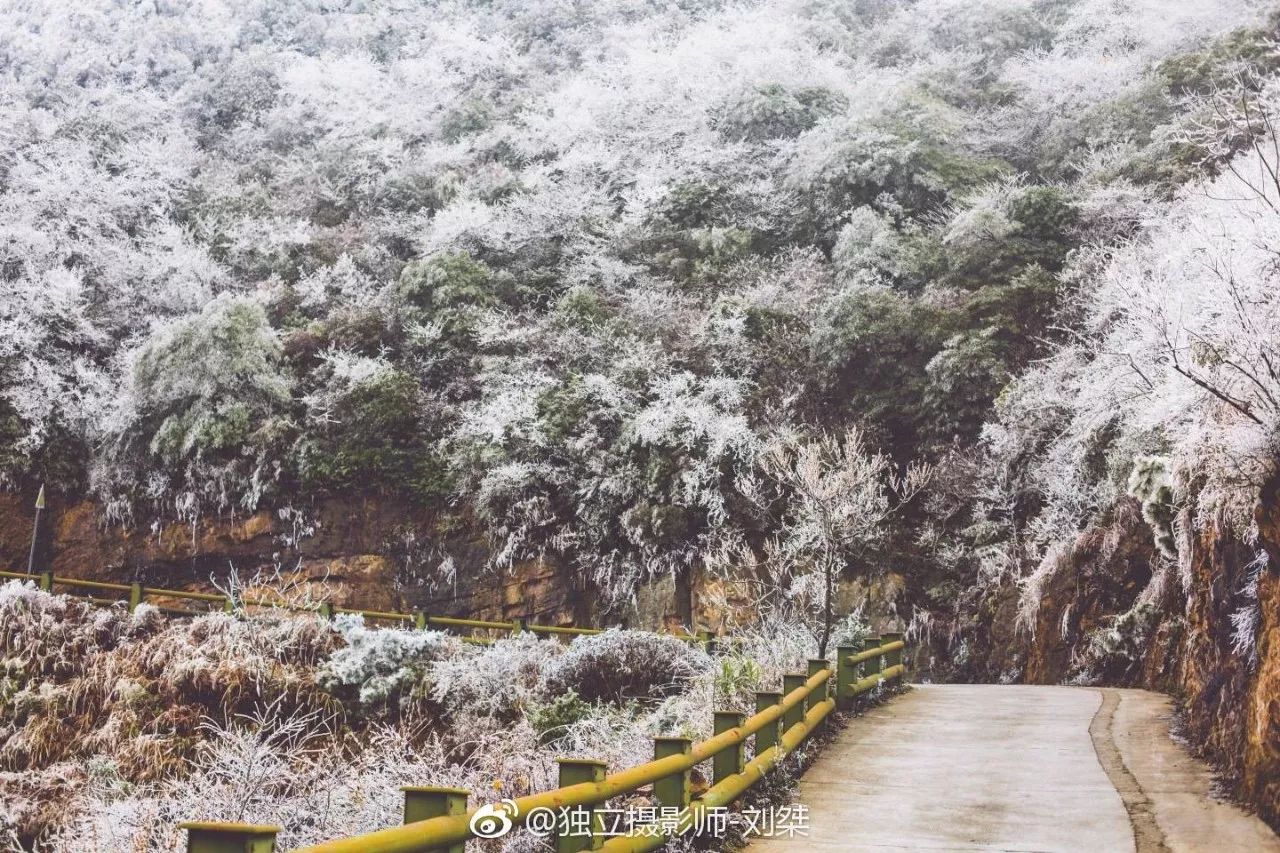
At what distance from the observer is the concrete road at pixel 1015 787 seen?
5.96 meters

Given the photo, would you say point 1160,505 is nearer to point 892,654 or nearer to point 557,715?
point 892,654

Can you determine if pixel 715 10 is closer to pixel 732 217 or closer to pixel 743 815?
pixel 732 217

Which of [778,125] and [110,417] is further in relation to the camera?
[778,125]

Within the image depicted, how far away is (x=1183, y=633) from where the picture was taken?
41.4 feet

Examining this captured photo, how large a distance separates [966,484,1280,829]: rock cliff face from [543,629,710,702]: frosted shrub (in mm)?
5706

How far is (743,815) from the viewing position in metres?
6.61

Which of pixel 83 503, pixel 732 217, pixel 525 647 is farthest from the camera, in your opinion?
pixel 732 217

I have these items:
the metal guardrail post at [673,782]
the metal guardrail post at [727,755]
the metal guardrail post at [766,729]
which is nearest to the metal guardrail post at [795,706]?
the metal guardrail post at [766,729]

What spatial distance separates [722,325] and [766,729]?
16650 millimetres

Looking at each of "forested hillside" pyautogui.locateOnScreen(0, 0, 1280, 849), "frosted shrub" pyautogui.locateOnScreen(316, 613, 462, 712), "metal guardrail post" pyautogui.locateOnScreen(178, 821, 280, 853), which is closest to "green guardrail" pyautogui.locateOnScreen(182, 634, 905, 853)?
"metal guardrail post" pyautogui.locateOnScreen(178, 821, 280, 853)

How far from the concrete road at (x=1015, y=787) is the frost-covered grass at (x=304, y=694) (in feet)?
4.70

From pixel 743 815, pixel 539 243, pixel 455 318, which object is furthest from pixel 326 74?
pixel 743 815

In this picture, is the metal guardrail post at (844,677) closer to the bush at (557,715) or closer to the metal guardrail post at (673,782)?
the bush at (557,715)

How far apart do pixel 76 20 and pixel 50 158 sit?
14372 mm
